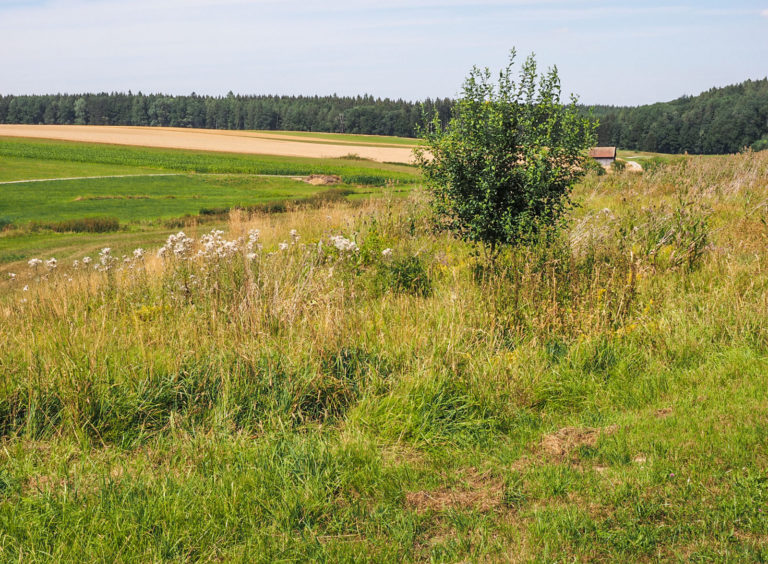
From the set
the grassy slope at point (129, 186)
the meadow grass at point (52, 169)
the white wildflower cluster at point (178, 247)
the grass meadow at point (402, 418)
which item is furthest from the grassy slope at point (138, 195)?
the grass meadow at point (402, 418)

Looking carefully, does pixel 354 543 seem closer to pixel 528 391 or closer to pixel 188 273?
pixel 528 391

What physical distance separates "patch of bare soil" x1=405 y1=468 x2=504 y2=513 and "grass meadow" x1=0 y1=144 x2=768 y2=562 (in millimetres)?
16

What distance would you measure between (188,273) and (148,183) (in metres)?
40.8

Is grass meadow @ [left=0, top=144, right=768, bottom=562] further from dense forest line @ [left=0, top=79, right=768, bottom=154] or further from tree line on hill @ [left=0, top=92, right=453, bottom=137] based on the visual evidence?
tree line on hill @ [left=0, top=92, right=453, bottom=137]

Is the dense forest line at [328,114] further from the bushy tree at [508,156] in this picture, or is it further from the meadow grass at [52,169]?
the bushy tree at [508,156]

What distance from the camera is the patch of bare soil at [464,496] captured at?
12.5 feet

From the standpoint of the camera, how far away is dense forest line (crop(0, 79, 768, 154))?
406 ft

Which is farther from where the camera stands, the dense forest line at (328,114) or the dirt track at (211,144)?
the dense forest line at (328,114)

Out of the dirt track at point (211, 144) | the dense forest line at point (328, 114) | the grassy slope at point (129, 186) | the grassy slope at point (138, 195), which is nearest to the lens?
the grassy slope at point (129, 186)

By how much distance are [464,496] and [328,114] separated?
A: 166 metres

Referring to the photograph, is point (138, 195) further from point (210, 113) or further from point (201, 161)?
point (210, 113)

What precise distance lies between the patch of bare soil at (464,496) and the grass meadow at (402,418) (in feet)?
0.05

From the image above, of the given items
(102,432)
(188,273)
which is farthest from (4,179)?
(102,432)

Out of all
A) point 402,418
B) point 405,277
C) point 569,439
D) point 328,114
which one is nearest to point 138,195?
point 405,277
